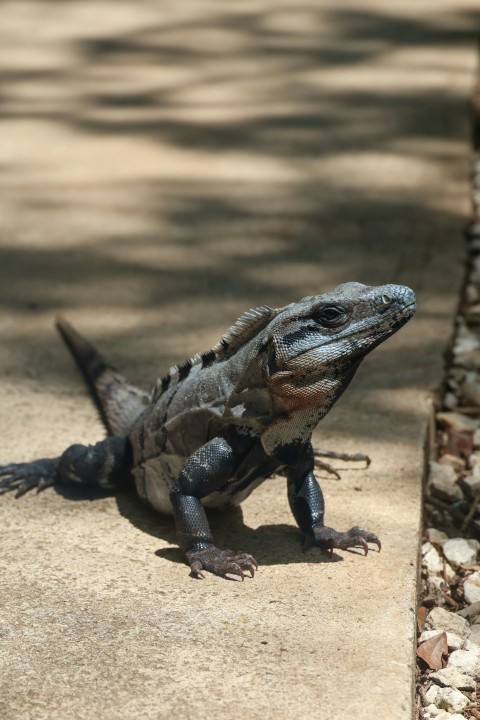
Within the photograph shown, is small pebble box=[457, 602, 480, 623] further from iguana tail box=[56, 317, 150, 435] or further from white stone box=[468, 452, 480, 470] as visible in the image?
iguana tail box=[56, 317, 150, 435]

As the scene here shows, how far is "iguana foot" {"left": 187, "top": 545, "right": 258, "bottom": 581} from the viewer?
12.3ft

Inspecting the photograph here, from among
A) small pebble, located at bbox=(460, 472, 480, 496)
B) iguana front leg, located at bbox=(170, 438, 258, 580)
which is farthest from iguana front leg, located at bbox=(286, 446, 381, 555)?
small pebble, located at bbox=(460, 472, 480, 496)

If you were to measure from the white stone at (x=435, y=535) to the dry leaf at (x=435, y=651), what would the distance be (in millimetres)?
714

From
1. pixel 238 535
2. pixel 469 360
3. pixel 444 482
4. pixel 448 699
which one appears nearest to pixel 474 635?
pixel 448 699

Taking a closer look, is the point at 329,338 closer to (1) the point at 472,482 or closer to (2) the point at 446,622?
(2) the point at 446,622

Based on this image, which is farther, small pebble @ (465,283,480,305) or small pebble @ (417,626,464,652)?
small pebble @ (465,283,480,305)

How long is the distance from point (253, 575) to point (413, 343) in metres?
2.46

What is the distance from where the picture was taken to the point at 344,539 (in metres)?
3.97

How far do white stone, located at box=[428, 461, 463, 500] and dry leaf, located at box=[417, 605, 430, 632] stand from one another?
786 mm

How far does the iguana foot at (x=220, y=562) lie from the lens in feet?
12.3

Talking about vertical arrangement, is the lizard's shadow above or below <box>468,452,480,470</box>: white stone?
above

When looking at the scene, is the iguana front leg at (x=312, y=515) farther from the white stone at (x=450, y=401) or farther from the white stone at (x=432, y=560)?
the white stone at (x=450, y=401)

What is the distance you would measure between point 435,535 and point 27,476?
65.5 inches

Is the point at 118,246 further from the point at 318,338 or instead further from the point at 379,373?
the point at 318,338
